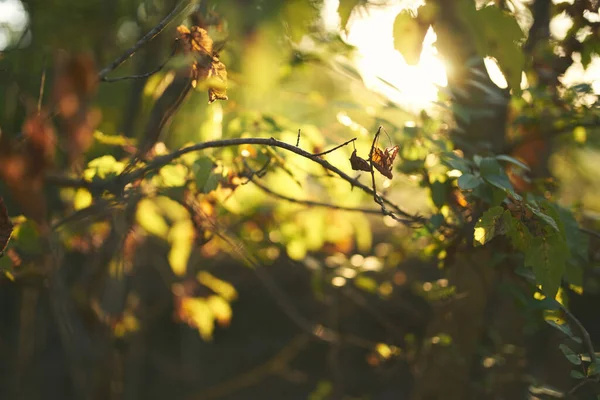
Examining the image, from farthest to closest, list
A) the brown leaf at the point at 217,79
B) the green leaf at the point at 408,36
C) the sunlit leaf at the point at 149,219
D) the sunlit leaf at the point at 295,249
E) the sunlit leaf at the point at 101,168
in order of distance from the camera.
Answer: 1. the sunlit leaf at the point at 149,219
2. the sunlit leaf at the point at 295,249
3. the sunlit leaf at the point at 101,168
4. the brown leaf at the point at 217,79
5. the green leaf at the point at 408,36

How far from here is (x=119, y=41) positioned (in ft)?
11.2

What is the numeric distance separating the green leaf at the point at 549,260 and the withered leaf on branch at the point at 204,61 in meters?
0.73

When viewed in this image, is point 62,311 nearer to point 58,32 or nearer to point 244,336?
point 58,32

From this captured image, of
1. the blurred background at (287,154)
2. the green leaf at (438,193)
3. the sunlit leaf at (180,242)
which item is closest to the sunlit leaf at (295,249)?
the blurred background at (287,154)

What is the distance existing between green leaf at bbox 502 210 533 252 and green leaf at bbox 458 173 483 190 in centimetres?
10

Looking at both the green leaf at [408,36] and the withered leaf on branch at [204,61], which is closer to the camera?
the green leaf at [408,36]

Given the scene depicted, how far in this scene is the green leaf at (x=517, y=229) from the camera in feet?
3.70

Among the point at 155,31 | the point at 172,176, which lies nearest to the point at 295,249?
the point at 172,176

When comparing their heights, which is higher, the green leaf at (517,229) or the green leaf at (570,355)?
the green leaf at (517,229)

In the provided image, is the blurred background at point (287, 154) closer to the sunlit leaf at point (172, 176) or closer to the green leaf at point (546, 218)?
the sunlit leaf at point (172, 176)

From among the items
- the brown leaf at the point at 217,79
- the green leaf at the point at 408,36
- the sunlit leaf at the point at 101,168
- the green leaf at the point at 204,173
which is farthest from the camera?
the sunlit leaf at the point at 101,168

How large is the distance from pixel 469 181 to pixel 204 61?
632mm

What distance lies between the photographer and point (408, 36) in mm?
1011

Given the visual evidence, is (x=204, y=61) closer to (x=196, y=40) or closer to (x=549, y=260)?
(x=196, y=40)
